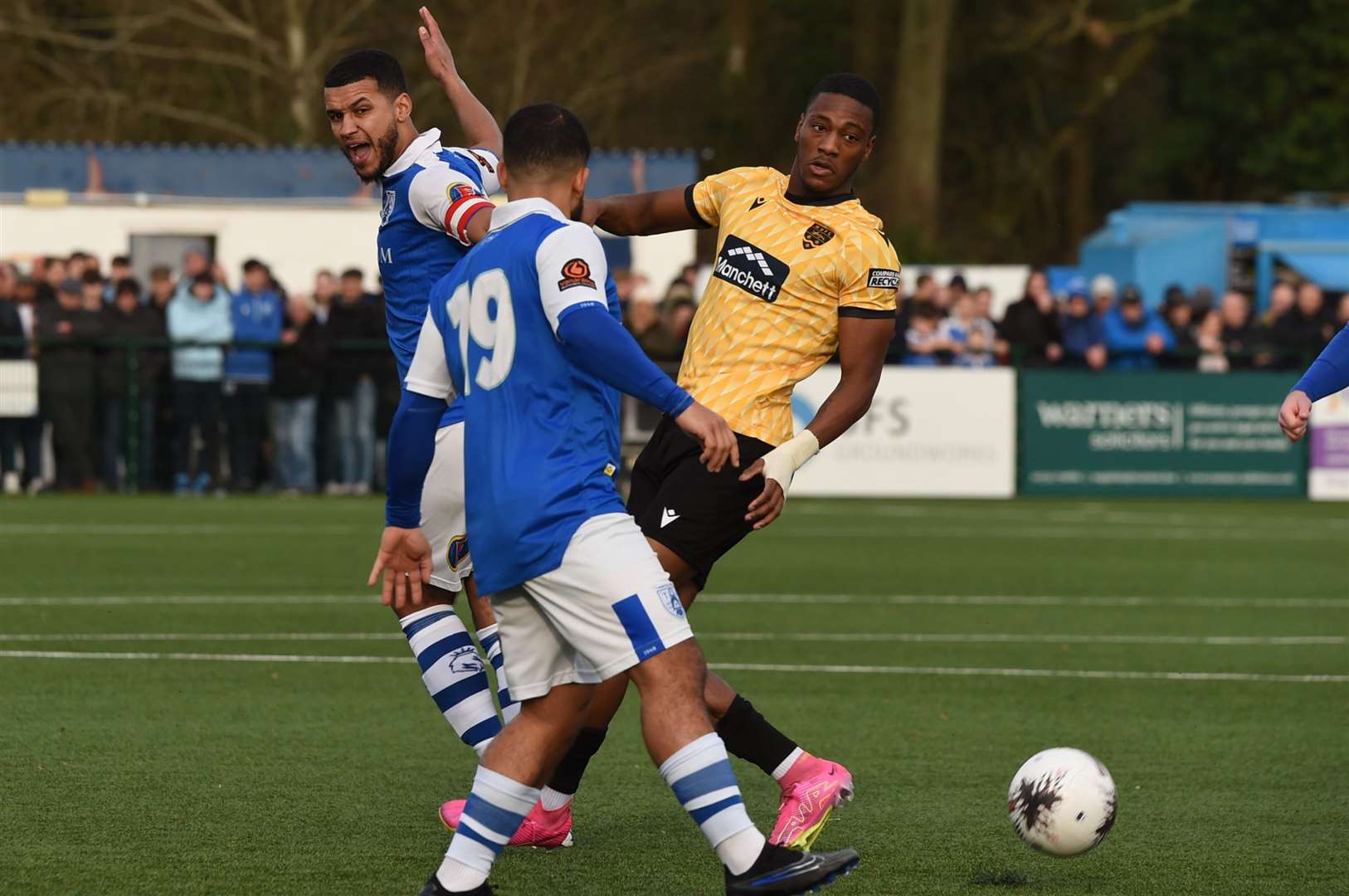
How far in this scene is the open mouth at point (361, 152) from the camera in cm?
653

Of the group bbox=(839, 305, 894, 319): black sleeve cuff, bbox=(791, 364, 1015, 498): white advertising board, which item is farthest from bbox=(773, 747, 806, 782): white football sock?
bbox=(791, 364, 1015, 498): white advertising board

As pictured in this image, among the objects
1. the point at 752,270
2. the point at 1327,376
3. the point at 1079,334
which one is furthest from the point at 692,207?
the point at 1079,334

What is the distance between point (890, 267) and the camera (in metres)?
6.54

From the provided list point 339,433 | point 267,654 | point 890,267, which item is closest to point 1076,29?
point 339,433

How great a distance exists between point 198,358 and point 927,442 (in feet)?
23.8

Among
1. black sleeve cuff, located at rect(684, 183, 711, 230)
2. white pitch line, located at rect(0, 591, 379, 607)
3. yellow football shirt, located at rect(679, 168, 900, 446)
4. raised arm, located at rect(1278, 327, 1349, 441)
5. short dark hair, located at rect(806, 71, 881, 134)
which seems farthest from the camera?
white pitch line, located at rect(0, 591, 379, 607)

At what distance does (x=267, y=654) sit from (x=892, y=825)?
4.57m

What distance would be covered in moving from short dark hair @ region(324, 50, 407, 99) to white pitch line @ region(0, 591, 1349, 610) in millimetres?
6497

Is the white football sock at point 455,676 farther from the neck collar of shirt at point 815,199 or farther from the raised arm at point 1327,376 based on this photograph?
the raised arm at point 1327,376

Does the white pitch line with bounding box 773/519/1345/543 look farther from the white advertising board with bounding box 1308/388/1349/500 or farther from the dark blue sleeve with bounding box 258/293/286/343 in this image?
the dark blue sleeve with bounding box 258/293/286/343

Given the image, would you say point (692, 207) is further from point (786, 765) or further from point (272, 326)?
point (272, 326)

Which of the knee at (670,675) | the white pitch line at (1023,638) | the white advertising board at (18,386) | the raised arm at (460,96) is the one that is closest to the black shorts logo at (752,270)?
the raised arm at (460,96)

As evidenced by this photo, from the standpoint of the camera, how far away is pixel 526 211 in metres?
5.37

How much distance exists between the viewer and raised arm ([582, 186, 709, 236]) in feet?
22.8
